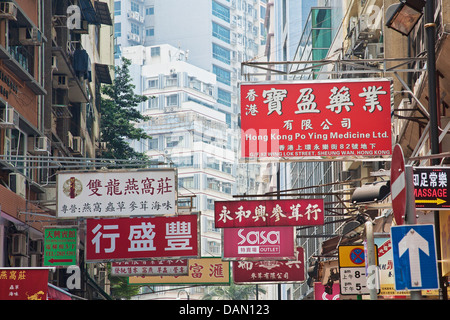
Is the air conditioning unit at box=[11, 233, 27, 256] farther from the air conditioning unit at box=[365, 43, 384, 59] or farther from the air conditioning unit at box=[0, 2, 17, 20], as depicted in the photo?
the air conditioning unit at box=[365, 43, 384, 59]

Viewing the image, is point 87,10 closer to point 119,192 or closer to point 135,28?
point 119,192

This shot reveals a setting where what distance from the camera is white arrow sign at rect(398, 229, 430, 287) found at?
706cm

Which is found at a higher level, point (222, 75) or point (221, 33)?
point (221, 33)

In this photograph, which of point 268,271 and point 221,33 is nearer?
point 268,271

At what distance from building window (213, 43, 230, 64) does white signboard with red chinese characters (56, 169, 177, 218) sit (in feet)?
360

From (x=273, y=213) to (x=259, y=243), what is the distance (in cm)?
173

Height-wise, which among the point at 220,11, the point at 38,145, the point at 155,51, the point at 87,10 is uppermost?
the point at 220,11

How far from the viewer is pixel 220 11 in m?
131

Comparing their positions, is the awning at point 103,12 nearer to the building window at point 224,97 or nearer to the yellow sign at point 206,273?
the yellow sign at point 206,273

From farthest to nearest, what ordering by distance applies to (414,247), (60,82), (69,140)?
(69,140), (60,82), (414,247)

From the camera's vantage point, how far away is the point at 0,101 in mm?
22344

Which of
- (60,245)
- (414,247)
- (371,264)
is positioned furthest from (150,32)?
(414,247)

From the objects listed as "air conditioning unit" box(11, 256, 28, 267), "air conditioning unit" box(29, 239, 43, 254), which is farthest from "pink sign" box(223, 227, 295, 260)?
"air conditioning unit" box(29, 239, 43, 254)

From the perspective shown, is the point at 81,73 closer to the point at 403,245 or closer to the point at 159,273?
the point at 159,273
